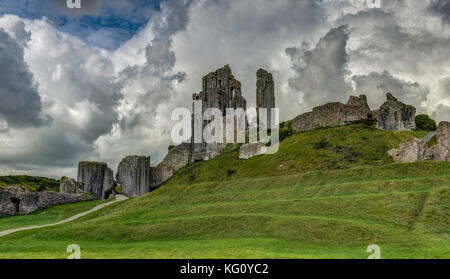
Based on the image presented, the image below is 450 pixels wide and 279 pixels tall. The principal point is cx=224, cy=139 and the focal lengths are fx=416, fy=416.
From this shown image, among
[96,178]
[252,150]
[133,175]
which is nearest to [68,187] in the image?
[96,178]

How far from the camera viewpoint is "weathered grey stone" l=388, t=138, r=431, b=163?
1812 inches

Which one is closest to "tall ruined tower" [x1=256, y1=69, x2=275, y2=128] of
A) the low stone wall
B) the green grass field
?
the low stone wall

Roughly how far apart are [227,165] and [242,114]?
2812cm

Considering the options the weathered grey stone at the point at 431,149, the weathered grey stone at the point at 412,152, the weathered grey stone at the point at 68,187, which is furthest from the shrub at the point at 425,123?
the weathered grey stone at the point at 68,187

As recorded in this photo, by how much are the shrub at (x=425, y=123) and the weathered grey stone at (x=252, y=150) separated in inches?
1139

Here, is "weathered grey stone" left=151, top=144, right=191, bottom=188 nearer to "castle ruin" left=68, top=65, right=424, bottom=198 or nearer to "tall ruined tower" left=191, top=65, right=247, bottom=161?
"castle ruin" left=68, top=65, right=424, bottom=198

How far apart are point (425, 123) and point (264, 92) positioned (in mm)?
37492

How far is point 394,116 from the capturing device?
68.6 meters

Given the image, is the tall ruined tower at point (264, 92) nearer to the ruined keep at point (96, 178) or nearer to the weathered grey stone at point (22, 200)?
the ruined keep at point (96, 178)

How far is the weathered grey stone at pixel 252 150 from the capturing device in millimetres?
69562

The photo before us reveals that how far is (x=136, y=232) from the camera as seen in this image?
26.8 m

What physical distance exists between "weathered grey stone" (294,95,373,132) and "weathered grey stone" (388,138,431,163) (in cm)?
1907

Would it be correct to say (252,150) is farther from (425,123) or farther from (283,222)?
(283,222)
